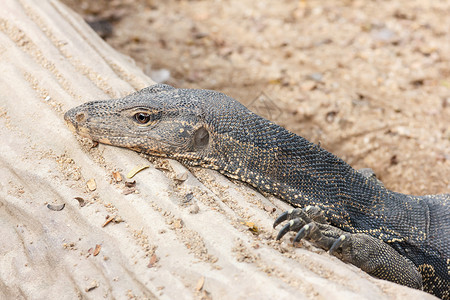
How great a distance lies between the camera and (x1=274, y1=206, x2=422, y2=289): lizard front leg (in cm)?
347

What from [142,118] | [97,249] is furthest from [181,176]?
[97,249]

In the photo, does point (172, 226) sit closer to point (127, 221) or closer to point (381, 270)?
point (127, 221)

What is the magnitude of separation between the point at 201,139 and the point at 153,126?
422 millimetres

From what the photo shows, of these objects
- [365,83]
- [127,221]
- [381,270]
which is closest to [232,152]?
[127,221]

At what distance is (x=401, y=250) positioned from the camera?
4230 millimetres

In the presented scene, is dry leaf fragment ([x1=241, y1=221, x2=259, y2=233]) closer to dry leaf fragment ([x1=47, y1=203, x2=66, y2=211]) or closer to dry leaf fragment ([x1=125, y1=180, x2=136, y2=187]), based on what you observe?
dry leaf fragment ([x1=125, y1=180, x2=136, y2=187])

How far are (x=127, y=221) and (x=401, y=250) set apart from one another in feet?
8.09

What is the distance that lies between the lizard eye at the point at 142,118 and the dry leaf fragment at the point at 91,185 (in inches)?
24.6

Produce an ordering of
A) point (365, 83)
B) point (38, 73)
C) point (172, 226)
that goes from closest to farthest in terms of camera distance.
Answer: point (172, 226), point (38, 73), point (365, 83)

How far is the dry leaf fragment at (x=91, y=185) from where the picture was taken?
3846 millimetres

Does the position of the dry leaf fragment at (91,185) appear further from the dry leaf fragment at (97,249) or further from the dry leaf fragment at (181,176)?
the dry leaf fragment at (181,176)

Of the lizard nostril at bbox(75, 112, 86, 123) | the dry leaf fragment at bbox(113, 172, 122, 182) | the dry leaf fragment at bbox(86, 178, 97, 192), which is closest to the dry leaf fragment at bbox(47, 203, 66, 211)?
the dry leaf fragment at bbox(86, 178, 97, 192)

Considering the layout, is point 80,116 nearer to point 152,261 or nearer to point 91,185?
point 91,185

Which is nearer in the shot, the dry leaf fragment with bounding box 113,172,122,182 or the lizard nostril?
the dry leaf fragment with bounding box 113,172,122,182
